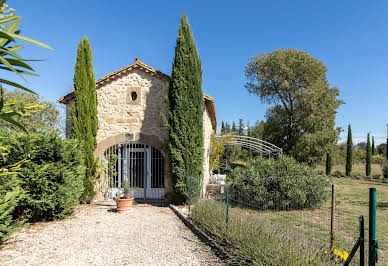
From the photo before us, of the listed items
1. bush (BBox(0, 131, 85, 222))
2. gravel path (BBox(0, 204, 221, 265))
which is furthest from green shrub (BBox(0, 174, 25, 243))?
bush (BBox(0, 131, 85, 222))

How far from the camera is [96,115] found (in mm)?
10062

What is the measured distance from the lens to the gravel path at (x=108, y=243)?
4.56 metres

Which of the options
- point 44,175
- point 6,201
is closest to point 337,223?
point 6,201

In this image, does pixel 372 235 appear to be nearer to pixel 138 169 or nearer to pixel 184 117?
pixel 184 117

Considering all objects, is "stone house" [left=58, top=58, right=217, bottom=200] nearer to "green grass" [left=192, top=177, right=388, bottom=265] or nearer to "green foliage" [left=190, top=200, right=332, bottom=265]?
"green grass" [left=192, top=177, right=388, bottom=265]

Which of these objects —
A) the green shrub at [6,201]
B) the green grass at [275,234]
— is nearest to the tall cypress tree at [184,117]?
the green grass at [275,234]

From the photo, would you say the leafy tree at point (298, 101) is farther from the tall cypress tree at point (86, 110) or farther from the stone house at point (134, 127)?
the tall cypress tree at point (86, 110)

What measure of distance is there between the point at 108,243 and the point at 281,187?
6028mm

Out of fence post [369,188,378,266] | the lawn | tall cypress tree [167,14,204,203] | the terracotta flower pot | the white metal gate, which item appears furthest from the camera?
the white metal gate

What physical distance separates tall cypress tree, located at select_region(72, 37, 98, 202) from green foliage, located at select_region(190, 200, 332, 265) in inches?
228

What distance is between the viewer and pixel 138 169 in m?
10.7

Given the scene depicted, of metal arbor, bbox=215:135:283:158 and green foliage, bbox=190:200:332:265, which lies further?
metal arbor, bbox=215:135:283:158

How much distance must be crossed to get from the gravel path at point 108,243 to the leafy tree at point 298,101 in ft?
51.6

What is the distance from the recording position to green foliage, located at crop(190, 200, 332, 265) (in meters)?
3.41
